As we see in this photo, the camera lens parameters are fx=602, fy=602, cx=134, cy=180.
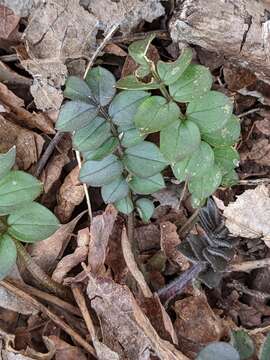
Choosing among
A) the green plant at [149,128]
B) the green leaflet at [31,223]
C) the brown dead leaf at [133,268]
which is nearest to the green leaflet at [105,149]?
the green plant at [149,128]

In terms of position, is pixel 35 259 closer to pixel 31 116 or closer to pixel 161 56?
pixel 31 116

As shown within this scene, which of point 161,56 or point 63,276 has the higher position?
point 161,56

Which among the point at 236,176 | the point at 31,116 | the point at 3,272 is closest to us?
the point at 3,272

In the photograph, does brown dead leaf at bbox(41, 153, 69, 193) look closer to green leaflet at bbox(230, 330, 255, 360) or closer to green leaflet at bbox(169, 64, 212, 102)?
green leaflet at bbox(169, 64, 212, 102)

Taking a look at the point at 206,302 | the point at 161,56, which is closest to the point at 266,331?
the point at 206,302

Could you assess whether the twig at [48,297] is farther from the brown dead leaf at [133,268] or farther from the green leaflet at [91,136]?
the green leaflet at [91,136]

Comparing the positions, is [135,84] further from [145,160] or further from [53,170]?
[53,170]

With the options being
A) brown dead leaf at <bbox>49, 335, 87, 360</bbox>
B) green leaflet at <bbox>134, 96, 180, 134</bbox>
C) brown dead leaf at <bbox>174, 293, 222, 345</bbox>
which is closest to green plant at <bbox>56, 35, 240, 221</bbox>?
green leaflet at <bbox>134, 96, 180, 134</bbox>
